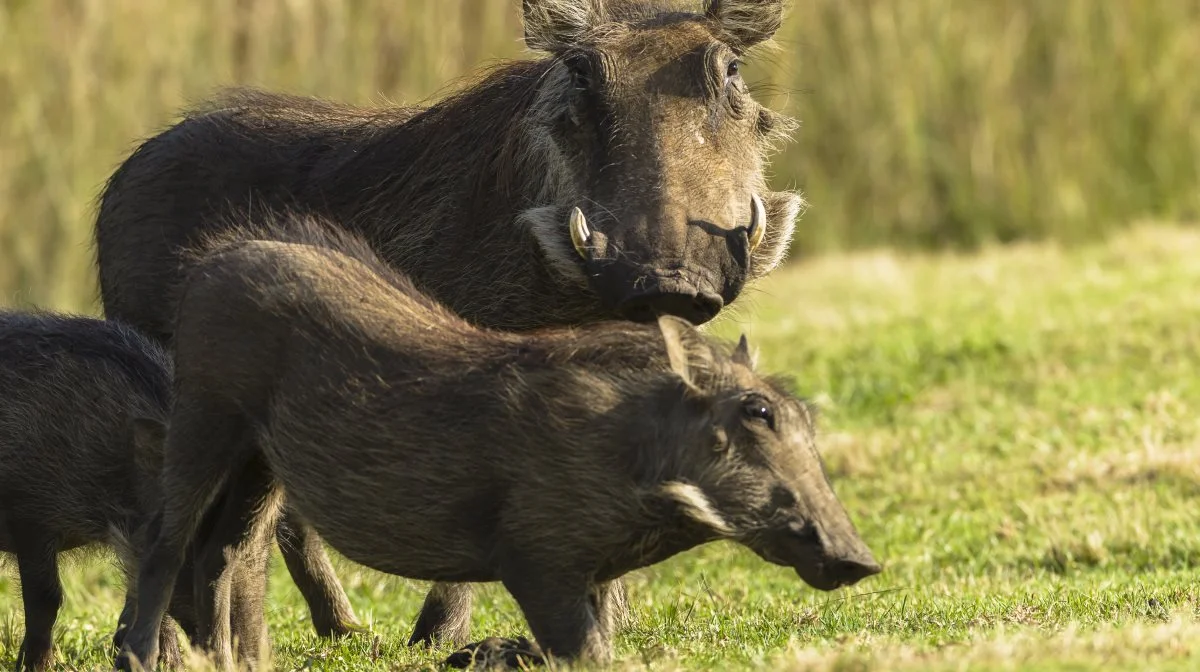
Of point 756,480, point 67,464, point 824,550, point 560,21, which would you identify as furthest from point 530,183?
point 824,550

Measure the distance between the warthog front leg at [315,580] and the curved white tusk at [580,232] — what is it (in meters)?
1.48

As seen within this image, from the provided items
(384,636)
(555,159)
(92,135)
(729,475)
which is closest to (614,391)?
(729,475)

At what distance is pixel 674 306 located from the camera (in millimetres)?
4809

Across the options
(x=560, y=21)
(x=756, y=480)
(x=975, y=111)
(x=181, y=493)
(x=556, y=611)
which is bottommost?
(x=975, y=111)

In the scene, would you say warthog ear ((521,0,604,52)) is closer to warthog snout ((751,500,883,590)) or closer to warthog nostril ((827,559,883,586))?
warthog snout ((751,500,883,590))

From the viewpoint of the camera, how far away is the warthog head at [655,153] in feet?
16.1

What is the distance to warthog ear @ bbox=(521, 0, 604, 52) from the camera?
5.91m

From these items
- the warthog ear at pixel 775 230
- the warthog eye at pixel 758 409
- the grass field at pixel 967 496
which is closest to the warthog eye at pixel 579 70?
the warthog ear at pixel 775 230

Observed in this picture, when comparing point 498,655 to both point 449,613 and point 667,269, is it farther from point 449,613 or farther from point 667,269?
point 449,613

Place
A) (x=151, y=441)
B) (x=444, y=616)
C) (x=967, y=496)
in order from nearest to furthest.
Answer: (x=151, y=441) < (x=444, y=616) < (x=967, y=496)

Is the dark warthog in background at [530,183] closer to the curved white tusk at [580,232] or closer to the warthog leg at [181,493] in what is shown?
the curved white tusk at [580,232]

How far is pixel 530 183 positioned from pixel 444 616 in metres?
1.29

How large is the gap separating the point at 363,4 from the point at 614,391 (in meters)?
8.45

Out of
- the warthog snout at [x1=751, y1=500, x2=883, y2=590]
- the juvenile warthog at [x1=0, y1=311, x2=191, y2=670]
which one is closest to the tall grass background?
the juvenile warthog at [x1=0, y1=311, x2=191, y2=670]
